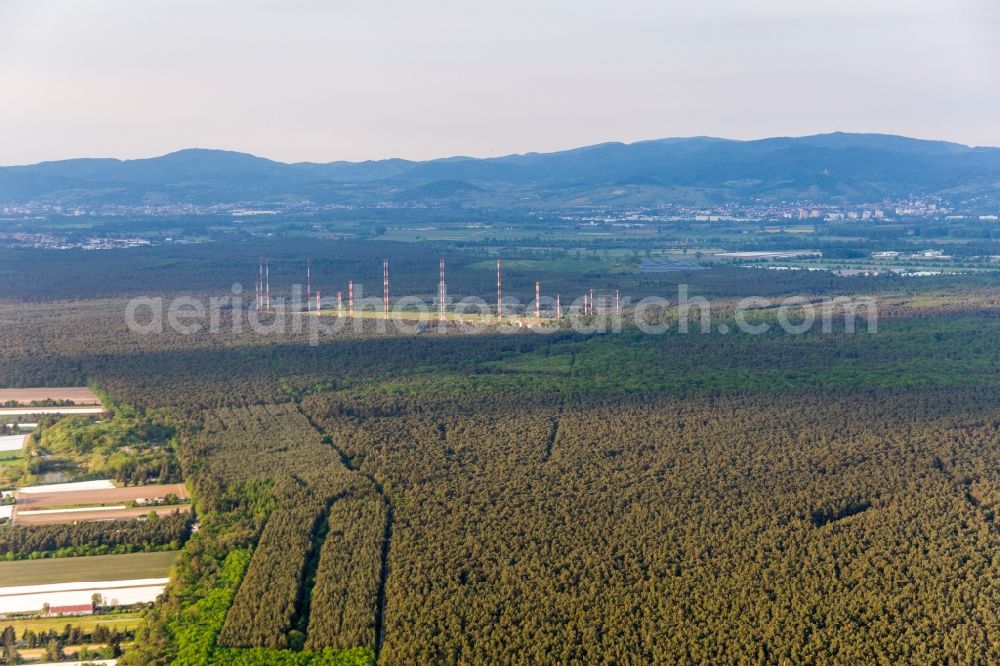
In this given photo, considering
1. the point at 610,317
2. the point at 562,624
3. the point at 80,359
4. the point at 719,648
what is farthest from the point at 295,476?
the point at 610,317

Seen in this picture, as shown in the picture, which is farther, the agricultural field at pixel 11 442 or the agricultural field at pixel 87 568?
the agricultural field at pixel 11 442

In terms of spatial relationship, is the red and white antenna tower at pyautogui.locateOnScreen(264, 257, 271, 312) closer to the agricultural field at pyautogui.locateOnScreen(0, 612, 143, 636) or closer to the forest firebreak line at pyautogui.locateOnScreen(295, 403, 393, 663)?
the forest firebreak line at pyautogui.locateOnScreen(295, 403, 393, 663)

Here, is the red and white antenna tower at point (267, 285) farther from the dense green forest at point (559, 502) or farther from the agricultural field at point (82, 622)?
the agricultural field at point (82, 622)

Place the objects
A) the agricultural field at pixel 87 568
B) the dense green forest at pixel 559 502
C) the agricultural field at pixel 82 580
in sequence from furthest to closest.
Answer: the agricultural field at pixel 87 568 < the agricultural field at pixel 82 580 < the dense green forest at pixel 559 502

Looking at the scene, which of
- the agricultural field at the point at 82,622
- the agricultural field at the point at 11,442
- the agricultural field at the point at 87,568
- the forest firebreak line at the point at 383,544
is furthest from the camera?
the agricultural field at the point at 11,442

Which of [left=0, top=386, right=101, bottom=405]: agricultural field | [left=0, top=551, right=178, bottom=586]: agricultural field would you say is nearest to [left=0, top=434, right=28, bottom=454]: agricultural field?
[left=0, top=386, right=101, bottom=405]: agricultural field

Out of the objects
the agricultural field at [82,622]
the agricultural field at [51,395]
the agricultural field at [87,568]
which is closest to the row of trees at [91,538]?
the agricultural field at [87,568]

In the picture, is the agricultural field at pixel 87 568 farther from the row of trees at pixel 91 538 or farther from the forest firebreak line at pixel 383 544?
the forest firebreak line at pixel 383 544

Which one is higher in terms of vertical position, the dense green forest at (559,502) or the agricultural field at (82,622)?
the dense green forest at (559,502)

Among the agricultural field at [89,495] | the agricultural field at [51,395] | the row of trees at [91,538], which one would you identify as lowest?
the row of trees at [91,538]

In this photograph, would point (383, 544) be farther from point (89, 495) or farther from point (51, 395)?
point (51, 395)
